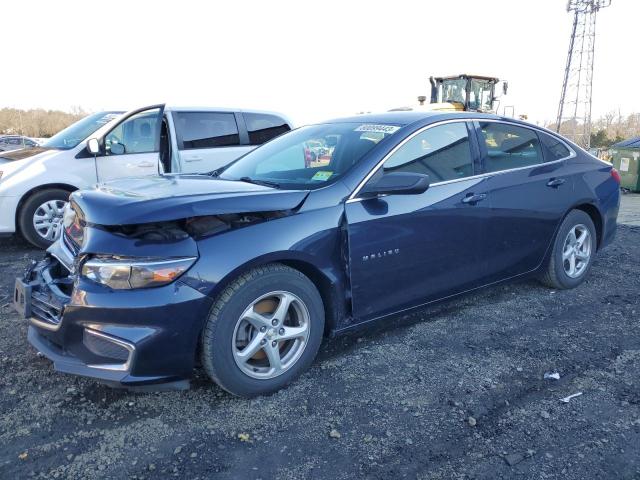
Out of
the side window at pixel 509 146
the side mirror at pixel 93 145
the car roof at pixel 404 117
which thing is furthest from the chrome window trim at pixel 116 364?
the side mirror at pixel 93 145

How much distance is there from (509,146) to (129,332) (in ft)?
10.3

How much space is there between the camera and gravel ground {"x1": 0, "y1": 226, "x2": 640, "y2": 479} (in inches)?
89.2

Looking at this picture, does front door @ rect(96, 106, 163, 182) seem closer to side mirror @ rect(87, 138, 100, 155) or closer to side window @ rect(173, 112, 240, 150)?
side mirror @ rect(87, 138, 100, 155)

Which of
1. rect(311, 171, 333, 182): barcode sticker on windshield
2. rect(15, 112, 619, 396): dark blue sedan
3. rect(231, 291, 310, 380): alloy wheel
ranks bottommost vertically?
rect(231, 291, 310, 380): alloy wheel

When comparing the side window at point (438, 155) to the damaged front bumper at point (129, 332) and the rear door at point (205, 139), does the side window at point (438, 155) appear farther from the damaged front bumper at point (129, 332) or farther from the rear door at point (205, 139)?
the rear door at point (205, 139)

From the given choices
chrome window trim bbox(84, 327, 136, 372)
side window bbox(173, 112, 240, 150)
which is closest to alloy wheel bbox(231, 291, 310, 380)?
chrome window trim bbox(84, 327, 136, 372)

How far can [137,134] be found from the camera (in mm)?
6664

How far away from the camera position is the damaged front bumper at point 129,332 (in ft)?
7.89

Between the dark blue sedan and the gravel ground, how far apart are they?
0.26 m

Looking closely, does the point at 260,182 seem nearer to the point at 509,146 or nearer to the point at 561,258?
the point at 509,146

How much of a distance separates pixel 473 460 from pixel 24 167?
600cm

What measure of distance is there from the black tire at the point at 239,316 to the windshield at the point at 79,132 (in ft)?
16.1

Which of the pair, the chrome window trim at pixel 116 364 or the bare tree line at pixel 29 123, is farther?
the bare tree line at pixel 29 123

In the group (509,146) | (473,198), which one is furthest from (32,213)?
(509,146)
